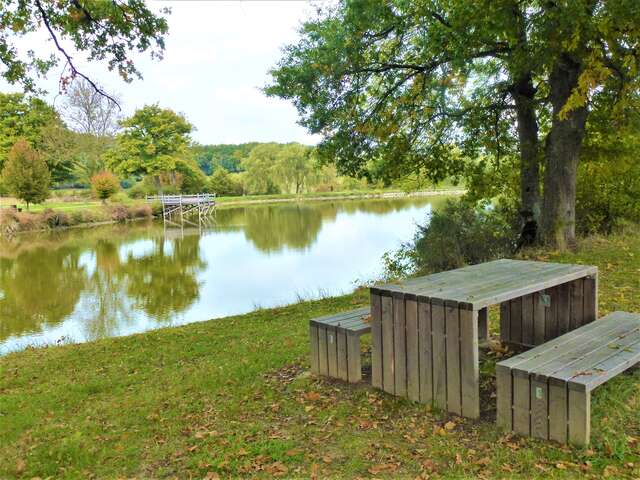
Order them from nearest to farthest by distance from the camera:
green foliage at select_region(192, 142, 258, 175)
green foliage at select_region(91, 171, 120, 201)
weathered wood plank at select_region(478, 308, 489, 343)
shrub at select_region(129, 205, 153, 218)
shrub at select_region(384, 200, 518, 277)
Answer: weathered wood plank at select_region(478, 308, 489, 343)
shrub at select_region(384, 200, 518, 277)
green foliage at select_region(91, 171, 120, 201)
shrub at select_region(129, 205, 153, 218)
green foliage at select_region(192, 142, 258, 175)

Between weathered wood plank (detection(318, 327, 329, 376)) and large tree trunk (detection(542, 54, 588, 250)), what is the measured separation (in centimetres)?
603

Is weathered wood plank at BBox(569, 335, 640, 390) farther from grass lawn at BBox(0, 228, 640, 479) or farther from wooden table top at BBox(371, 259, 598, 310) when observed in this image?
wooden table top at BBox(371, 259, 598, 310)

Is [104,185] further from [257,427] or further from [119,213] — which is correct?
[257,427]

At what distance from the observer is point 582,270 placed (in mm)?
3902

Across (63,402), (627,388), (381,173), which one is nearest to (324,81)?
(381,173)

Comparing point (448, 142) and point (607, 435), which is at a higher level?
point (448, 142)

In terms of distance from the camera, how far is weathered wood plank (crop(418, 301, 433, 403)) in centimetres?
328

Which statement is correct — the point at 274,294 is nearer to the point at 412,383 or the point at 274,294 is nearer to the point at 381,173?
the point at 381,173

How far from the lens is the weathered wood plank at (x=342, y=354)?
394 cm

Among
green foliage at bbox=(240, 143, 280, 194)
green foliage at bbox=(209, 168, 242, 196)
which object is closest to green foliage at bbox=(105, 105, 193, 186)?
green foliage at bbox=(240, 143, 280, 194)

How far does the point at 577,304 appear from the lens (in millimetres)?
4102

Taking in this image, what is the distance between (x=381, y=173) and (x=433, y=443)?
7869 mm

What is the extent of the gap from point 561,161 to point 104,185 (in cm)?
3382

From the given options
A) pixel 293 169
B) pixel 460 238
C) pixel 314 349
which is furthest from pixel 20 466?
pixel 293 169
